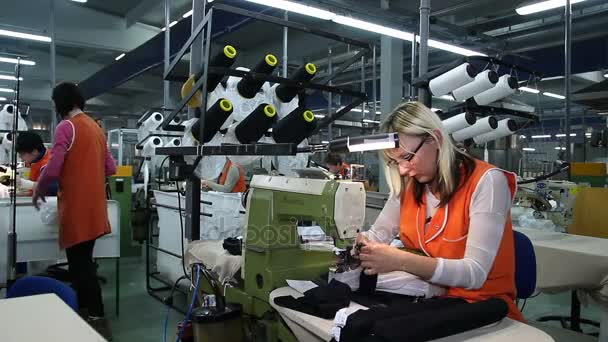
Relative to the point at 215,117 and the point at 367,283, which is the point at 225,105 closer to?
the point at 215,117

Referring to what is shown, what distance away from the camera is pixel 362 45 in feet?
7.14

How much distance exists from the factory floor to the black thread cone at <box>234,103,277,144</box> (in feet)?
5.54

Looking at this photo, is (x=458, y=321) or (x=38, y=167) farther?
(x=38, y=167)

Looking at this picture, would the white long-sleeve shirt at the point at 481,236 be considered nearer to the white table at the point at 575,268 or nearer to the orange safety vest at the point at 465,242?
the orange safety vest at the point at 465,242

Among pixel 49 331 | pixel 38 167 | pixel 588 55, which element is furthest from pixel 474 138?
pixel 588 55

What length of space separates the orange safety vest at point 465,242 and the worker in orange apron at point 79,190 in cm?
213

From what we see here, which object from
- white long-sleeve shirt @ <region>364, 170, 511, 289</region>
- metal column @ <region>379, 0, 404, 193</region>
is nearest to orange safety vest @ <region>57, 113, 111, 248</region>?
white long-sleeve shirt @ <region>364, 170, 511, 289</region>

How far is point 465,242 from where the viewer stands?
1.38 m

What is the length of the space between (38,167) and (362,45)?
322 cm

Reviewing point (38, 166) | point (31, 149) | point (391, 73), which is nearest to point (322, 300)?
point (31, 149)

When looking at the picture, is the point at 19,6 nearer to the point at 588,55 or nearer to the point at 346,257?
the point at 346,257

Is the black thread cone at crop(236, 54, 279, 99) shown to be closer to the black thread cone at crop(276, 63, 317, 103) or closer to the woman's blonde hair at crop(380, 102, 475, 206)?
the black thread cone at crop(276, 63, 317, 103)

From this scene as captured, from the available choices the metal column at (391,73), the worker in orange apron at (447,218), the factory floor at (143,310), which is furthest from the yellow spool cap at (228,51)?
the metal column at (391,73)

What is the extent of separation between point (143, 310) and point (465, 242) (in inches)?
109
